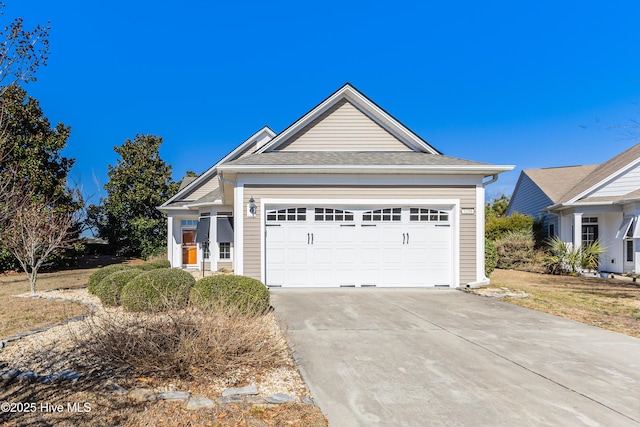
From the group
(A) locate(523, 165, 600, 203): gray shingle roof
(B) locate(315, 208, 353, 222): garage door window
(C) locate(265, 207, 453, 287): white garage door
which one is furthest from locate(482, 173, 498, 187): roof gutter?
(A) locate(523, 165, 600, 203): gray shingle roof

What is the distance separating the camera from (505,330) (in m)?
6.50

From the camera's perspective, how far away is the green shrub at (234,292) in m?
6.70

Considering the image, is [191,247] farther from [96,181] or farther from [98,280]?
[96,181]

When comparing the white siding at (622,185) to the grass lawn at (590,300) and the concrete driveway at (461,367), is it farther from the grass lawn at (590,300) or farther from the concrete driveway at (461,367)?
the concrete driveway at (461,367)

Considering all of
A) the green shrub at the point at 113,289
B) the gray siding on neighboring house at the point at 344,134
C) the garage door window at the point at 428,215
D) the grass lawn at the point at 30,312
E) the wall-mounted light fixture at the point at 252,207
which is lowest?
the grass lawn at the point at 30,312

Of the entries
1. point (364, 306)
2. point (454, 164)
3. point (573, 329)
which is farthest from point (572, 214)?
point (364, 306)

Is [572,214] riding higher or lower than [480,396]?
higher

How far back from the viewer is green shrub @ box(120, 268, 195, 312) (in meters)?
7.13

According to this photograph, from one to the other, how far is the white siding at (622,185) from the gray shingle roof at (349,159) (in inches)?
324

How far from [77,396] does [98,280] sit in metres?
7.59

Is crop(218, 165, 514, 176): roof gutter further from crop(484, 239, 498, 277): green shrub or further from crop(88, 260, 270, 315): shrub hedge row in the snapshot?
crop(88, 260, 270, 315): shrub hedge row

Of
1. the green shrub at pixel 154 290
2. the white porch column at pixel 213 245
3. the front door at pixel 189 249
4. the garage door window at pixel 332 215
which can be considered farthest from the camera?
the front door at pixel 189 249

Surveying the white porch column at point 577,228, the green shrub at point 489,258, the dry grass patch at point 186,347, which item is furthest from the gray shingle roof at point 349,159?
the white porch column at point 577,228

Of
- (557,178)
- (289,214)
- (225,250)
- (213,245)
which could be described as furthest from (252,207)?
(557,178)
